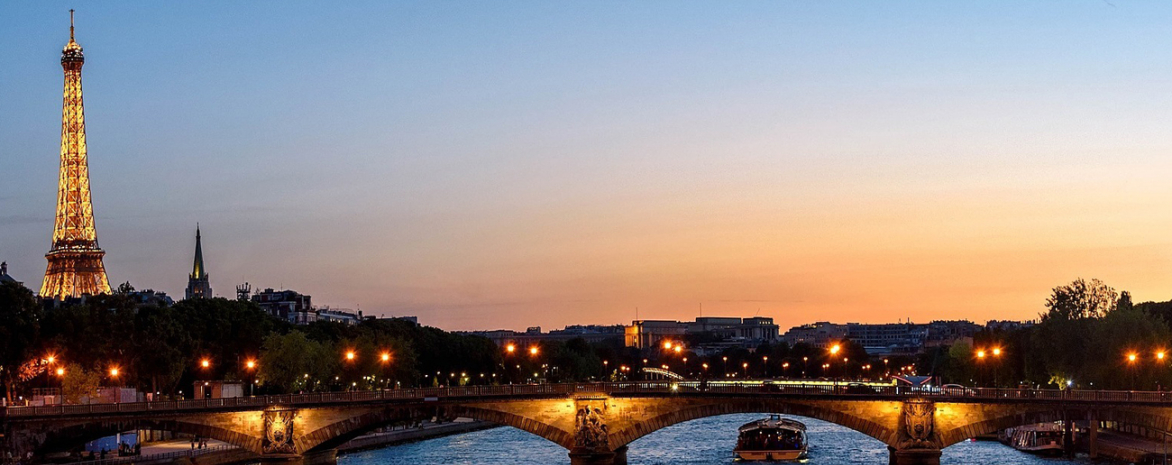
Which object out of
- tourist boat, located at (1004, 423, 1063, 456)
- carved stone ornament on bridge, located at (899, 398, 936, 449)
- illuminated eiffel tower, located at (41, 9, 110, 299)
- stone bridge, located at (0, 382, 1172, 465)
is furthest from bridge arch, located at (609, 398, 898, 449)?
illuminated eiffel tower, located at (41, 9, 110, 299)

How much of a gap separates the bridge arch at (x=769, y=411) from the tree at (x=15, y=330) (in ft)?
142

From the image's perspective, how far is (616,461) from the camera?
8944 centimetres

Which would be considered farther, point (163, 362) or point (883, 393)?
point (163, 362)

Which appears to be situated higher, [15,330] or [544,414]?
[15,330]

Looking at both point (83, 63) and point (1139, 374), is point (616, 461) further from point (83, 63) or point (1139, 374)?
point (83, 63)

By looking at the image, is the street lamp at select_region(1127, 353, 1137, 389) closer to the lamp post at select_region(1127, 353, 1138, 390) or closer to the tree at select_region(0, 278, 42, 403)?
the lamp post at select_region(1127, 353, 1138, 390)

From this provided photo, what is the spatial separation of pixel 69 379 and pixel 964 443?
2393 inches

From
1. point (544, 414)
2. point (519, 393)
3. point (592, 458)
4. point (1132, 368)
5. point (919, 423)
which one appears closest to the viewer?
point (919, 423)

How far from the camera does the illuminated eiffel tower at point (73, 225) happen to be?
159250 mm

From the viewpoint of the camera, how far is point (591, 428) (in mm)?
87250

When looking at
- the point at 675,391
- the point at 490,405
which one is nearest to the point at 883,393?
the point at 675,391

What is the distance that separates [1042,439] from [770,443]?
682 inches

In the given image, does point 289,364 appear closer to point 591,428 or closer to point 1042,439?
point 591,428

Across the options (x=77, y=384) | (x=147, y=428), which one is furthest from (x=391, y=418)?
(x=77, y=384)
